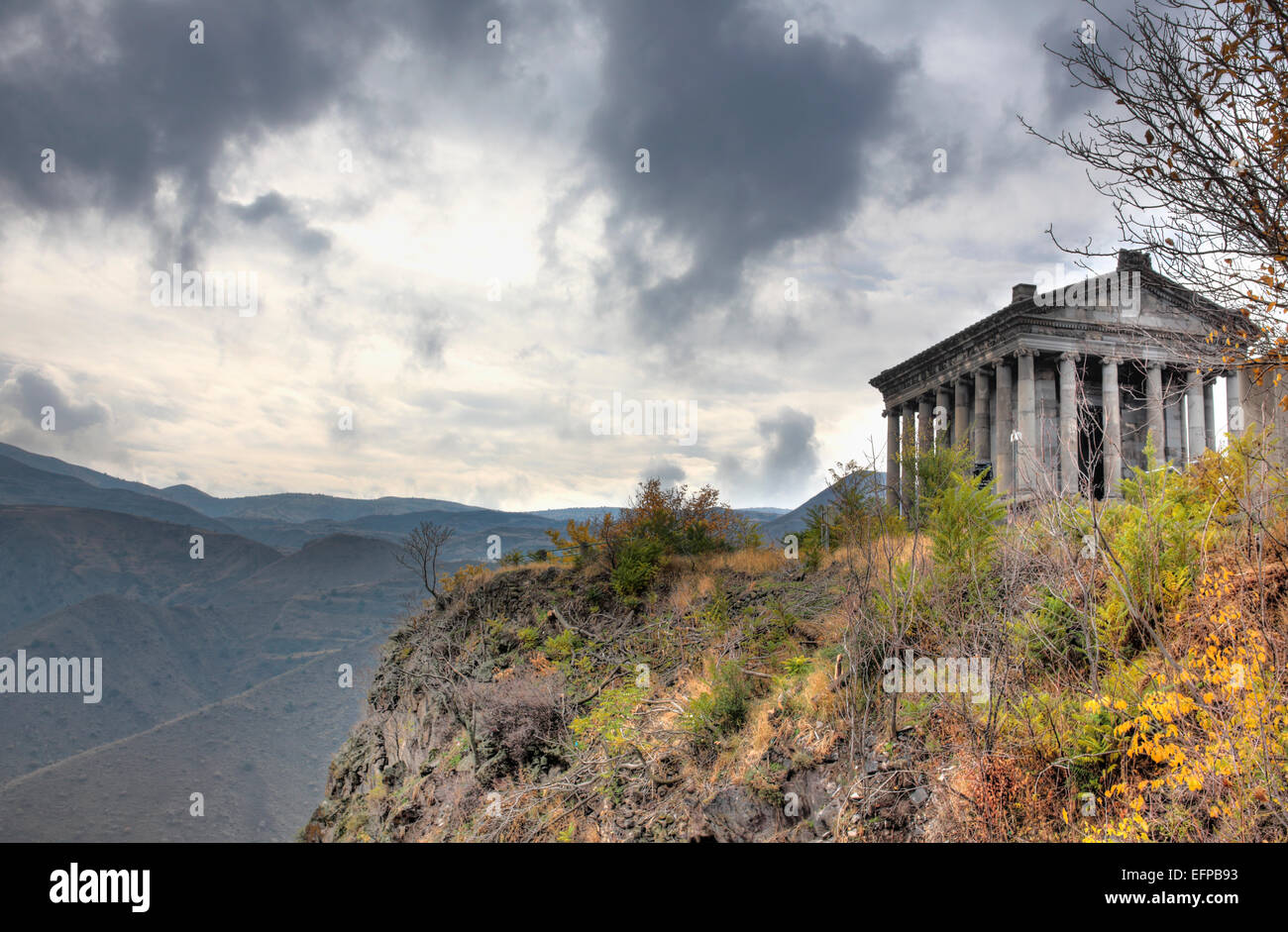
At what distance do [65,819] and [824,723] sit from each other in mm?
112391

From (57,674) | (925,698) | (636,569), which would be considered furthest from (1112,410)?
(57,674)

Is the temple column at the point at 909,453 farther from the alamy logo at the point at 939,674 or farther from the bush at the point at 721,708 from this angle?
the alamy logo at the point at 939,674

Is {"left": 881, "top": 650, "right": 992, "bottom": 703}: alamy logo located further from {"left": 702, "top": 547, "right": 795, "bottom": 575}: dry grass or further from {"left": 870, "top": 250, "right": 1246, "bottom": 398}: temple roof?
{"left": 870, "top": 250, "right": 1246, "bottom": 398}: temple roof

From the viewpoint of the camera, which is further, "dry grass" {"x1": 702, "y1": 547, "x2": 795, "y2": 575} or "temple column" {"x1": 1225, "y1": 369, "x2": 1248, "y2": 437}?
"temple column" {"x1": 1225, "y1": 369, "x2": 1248, "y2": 437}

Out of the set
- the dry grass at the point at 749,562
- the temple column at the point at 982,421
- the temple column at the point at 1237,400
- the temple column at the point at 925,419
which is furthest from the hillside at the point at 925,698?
the temple column at the point at 1237,400

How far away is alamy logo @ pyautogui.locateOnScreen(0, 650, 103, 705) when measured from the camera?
129000 mm

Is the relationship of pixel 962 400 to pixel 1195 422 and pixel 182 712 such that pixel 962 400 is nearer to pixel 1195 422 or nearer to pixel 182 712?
pixel 1195 422

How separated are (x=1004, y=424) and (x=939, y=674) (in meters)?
23.6

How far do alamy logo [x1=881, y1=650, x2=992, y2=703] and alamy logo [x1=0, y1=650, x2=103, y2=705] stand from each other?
14731cm

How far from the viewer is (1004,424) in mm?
29234

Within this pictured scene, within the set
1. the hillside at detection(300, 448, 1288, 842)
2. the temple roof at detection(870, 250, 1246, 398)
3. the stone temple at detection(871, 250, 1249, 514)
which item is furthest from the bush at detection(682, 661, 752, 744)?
the temple roof at detection(870, 250, 1246, 398)

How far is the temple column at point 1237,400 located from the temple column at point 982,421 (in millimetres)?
7658
